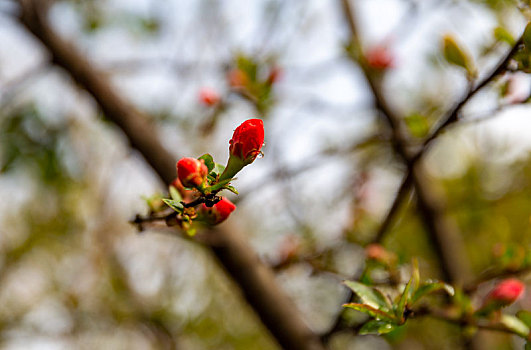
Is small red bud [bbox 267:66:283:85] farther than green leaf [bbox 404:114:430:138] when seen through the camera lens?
Yes

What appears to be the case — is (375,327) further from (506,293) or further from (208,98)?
(208,98)

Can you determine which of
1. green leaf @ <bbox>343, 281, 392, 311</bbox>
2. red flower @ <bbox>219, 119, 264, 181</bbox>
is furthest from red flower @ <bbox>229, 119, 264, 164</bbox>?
green leaf @ <bbox>343, 281, 392, 311</bbox>

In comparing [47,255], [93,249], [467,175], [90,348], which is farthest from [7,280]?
[467,175]

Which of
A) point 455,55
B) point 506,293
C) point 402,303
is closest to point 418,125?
point 455,55

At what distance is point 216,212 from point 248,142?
0.41ft

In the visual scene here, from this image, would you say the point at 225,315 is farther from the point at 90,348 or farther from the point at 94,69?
the point at 94,69

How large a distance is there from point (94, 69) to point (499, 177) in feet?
8.63

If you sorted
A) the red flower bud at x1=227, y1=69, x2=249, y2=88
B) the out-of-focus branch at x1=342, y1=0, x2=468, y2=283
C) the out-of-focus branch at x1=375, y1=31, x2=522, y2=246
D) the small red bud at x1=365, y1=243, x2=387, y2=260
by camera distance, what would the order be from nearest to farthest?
1. the out-of-focus branch at x1=375, y1=31, x2=522, y2=246
2. the small red bud at x1=365, y1=243, x2=387, y2=260
3. the red flower bud at x1=227, y1=69, x2=249, y2=88
4. the out-of-focus branch at x1=342, y1=0, x2=468, y2=283

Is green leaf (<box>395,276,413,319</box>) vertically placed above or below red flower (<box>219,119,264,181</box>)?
below

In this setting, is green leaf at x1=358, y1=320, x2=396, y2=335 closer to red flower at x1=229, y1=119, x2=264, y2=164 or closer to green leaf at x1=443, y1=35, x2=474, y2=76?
red flower at x1=229, y1=119, x2=264, y2=164

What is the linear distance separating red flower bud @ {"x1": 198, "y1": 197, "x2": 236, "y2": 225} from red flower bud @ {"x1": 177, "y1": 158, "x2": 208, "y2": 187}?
0.07 m

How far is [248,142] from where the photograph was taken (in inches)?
22.9

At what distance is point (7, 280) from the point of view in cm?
352

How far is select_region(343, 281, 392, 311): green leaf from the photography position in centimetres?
67
